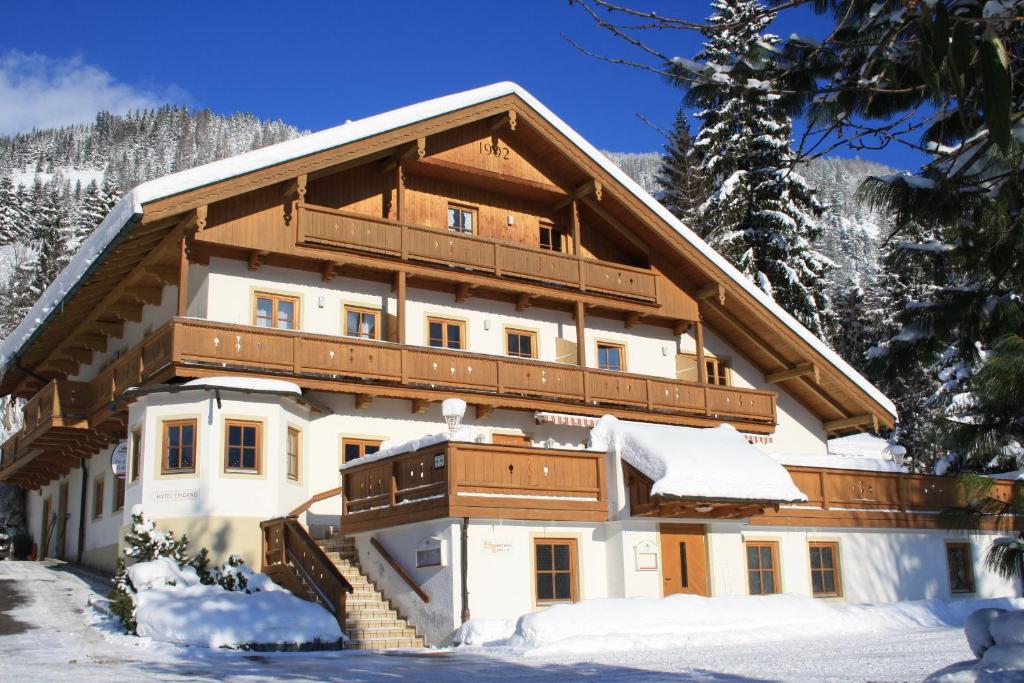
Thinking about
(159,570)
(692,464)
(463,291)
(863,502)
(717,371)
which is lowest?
(159,570)

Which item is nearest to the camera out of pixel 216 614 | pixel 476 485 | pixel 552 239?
pixel 216 614

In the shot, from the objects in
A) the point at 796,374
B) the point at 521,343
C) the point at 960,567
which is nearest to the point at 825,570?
the point at 960,567

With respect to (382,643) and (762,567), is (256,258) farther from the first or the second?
(762,567)

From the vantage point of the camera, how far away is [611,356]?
29406 mm

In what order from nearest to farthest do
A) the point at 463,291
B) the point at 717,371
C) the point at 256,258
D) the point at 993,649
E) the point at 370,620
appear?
the point at 993,649, the point at 370,620, the point at 256,258, the point at 463,291, the point at 717,371

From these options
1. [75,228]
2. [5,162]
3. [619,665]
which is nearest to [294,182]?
[619,665]

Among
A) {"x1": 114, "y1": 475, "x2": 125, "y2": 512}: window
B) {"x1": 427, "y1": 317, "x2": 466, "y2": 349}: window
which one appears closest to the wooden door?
{"x1": 114, "y1": 475, "x2": 125, "y2": 512}: window

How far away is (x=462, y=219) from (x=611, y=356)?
567cm

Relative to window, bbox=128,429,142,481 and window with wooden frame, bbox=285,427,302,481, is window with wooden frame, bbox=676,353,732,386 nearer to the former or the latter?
window with wooden frame, bbox=285,427,302,481

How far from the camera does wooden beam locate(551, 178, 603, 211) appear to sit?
90.2ft

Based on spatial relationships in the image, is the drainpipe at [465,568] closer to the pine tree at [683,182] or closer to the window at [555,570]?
the window at [555,570]

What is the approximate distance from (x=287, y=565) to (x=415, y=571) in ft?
8.75

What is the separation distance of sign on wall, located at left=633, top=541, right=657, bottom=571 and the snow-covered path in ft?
9.78

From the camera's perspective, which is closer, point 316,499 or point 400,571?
point 400,571
